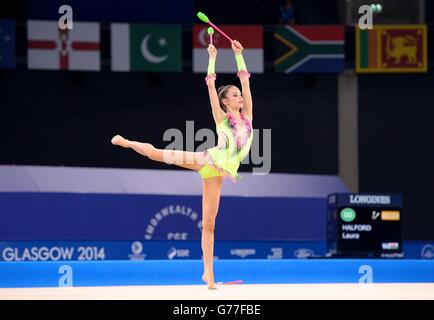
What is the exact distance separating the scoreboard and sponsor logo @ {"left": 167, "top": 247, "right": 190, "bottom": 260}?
2.27 m

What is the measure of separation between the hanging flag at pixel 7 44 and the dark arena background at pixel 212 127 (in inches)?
0.8

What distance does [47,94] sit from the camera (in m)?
13.0

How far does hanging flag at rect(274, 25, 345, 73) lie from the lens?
1293 cm

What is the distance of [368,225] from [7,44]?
607 cm

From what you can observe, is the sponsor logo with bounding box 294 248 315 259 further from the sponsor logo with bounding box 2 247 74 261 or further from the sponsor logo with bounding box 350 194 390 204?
the sponsor logo with bounding box 2 247 74 261

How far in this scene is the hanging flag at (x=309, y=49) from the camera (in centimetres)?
1293

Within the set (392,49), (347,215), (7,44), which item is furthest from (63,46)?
(347,215)

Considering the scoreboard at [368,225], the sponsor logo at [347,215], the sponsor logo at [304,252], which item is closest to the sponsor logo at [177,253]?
the sponsor logo at [304,252]

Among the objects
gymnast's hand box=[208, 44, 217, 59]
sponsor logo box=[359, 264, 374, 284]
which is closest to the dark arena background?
sponsor logo box=[359, 264, 374, 284]

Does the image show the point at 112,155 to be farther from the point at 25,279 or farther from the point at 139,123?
the point at 25,279

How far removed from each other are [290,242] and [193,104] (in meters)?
3.42

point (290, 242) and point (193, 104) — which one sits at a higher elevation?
point (193, 104)
